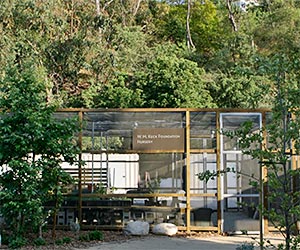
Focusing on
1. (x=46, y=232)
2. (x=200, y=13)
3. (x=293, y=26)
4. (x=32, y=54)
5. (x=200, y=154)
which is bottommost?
(x=46, y=232)

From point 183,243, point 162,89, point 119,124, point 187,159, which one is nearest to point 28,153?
point 119,124

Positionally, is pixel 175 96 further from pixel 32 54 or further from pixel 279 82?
pixel 279 82

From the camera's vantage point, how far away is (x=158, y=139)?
11117 mm

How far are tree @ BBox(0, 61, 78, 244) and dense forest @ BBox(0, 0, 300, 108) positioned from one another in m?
7.82

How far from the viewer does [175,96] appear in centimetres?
1809

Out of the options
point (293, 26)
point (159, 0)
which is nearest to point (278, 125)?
point (293, 26)

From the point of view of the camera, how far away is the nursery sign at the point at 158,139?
11109mm

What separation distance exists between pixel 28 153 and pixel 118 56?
1335 centimetres

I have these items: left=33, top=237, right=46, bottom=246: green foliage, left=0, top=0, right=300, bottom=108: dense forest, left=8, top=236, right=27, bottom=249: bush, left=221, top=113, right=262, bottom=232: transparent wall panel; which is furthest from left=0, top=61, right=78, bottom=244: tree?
left=0, top=0, right=300, bottom=108: dense forest

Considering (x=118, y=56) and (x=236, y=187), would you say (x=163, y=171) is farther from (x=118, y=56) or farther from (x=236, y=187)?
(x=118, y=56)

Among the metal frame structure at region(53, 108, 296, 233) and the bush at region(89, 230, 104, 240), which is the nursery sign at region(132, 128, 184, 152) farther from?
the bush at region(89, 230, 104, 240)

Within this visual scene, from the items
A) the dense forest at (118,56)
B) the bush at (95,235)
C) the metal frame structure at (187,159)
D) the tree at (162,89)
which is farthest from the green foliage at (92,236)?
the tree at (162,89)

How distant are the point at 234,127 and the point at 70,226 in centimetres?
388

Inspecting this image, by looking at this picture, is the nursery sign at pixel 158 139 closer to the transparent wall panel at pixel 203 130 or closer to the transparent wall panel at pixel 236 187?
the transparent wall panel at pixel 203 130
